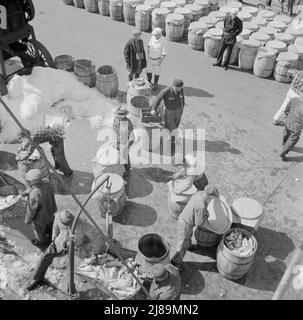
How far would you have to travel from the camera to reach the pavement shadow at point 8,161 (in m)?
8.60

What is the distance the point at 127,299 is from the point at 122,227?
1827mm

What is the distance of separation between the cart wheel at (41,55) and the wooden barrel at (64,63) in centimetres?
15

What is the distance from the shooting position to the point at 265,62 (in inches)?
462

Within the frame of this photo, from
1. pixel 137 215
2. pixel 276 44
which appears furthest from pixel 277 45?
pixel 137 215

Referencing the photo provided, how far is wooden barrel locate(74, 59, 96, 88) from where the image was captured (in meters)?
10.4

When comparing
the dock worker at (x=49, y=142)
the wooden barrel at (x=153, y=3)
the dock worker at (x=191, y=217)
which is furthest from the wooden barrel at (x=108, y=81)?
the dock worker at (x=191, y=217)

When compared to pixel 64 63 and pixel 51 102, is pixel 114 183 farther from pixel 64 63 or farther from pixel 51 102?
pixel 64 63

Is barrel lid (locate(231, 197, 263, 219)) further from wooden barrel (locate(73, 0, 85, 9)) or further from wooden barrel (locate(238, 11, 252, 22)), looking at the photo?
wooden barrel (locate(73, 0, 85, 9))

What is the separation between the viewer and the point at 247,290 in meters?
6.62

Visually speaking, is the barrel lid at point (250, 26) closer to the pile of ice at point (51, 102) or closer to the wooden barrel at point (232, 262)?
the pile of ice at point (51, 102)

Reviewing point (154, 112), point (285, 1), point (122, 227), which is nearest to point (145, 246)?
point (122, 227)

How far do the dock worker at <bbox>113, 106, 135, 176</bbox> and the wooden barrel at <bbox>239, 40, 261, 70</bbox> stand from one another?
5.63m

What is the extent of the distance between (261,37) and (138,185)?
6743 millimetres

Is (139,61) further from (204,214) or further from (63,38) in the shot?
(204,214)
